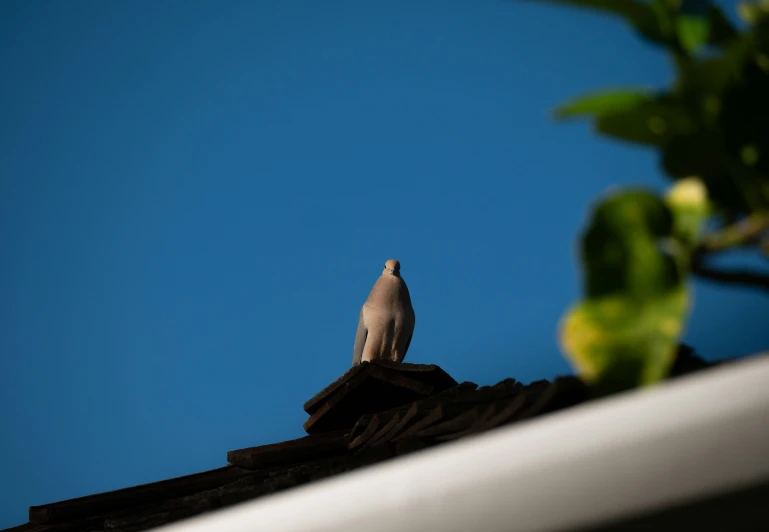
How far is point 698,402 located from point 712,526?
→ 0.08m

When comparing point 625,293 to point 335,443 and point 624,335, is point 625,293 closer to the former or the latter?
point 624,335

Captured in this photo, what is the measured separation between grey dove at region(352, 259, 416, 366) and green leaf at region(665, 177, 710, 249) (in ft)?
7.51

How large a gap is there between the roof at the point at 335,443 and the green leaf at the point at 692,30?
41 centimetres

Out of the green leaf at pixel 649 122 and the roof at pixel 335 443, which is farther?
the roof at pixel 335 443

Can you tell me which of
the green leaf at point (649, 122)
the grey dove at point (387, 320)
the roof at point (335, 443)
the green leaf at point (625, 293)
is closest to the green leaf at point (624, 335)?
the green leaf at point (625, 293)

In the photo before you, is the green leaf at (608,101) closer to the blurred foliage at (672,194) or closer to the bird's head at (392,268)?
the blurred foliage at (672,194)

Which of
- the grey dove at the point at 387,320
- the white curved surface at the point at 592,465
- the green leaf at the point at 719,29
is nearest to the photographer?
the white curved surface at the point at 592,465

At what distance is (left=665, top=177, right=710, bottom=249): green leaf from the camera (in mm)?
418

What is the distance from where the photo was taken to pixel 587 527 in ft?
1.28

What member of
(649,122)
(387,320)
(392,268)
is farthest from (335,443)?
(649,122)

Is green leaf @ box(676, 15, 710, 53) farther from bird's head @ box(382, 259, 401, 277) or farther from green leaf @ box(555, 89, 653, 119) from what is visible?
bird's head @ box(382, 259, 401, 277)

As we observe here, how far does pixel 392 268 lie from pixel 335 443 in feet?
3.79

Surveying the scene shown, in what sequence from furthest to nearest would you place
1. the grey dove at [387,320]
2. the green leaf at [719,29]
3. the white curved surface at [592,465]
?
the grey dove at [387,320] < the green leaf at [719,29] < the white curved surface at [592,465]

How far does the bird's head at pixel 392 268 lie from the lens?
2.78 m
